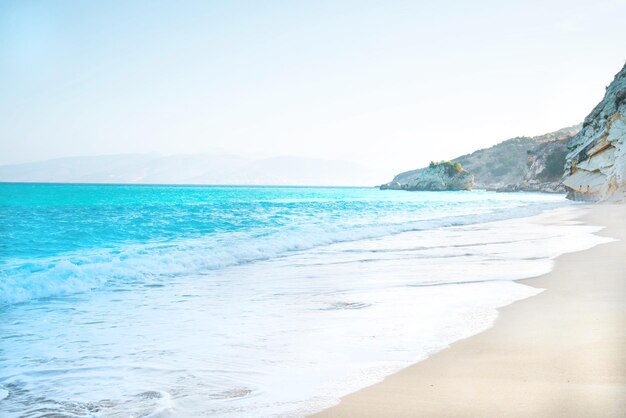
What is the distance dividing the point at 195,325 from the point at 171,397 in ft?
7.75

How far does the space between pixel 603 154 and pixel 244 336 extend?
46.1 meters

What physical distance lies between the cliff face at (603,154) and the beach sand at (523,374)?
3963 centimetres

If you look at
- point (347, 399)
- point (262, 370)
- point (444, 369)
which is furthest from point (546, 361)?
point (262, 370)

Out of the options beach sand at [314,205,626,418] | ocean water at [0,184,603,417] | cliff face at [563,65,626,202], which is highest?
cliff face at [563,65,626,202]

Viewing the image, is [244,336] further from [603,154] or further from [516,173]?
[516,173]

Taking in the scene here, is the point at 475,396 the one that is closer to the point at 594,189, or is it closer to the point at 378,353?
the point at 378,353

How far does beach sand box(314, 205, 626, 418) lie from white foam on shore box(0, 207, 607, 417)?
25cm

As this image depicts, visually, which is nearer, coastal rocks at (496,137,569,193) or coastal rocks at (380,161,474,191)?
coastal rocks at (496,137,569,193)

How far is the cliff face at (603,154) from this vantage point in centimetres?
4059

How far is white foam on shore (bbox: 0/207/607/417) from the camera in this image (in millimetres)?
3857

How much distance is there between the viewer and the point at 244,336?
5.52 metres

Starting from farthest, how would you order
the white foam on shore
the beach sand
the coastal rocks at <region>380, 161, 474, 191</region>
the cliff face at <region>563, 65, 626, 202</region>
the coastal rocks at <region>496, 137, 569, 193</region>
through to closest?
the coastal rocks at <region>380, 161, 474, 191</region> → the coastal rocks at <region>496, 137, 569, 193</region> → the cliff face at <region>563, 65, 626, 202</region> → the white foam on shore → the beach sand

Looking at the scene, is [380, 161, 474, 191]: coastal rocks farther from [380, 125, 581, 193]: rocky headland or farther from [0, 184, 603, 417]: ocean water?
[0, 184, 603, 417]: ocean water

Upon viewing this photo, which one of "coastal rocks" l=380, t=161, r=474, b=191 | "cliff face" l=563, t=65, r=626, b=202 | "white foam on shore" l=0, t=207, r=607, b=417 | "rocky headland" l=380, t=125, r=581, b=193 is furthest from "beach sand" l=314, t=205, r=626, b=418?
"coastal rocks" l=380, t=161, r=474, b=191
